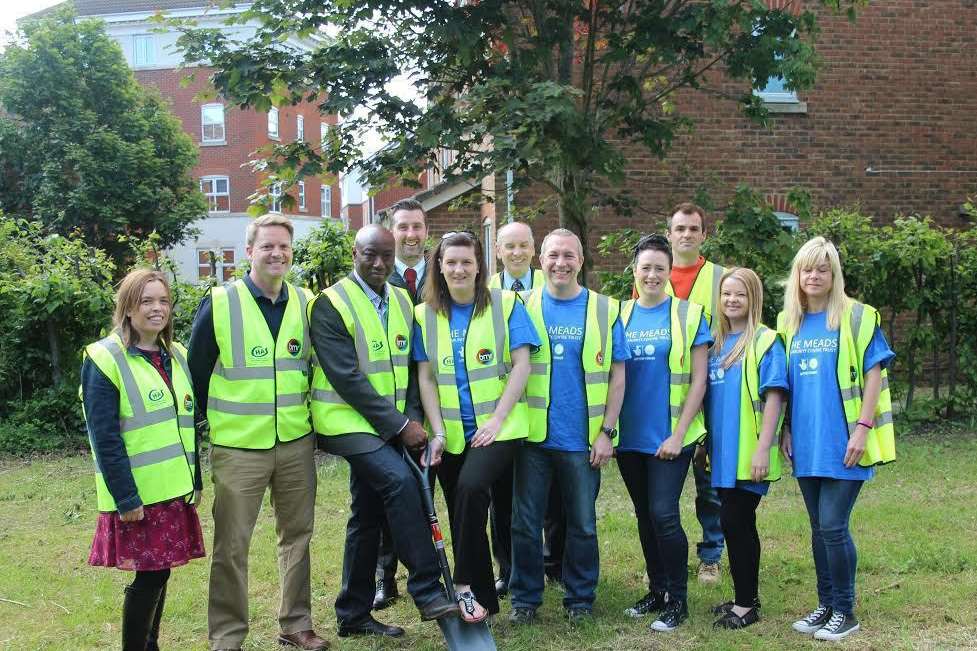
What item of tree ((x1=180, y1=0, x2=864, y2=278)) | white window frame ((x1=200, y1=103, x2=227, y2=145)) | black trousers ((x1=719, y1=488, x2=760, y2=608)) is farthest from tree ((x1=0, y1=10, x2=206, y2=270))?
black trousers ((x1=719, y1=488, x2=760, y2=608))

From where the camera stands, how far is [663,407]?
481 centimetres

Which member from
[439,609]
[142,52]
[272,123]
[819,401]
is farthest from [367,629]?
[142,52]

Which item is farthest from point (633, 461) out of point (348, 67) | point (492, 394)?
point (348, 67)

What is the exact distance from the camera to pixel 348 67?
284 inches

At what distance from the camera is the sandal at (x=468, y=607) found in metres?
4.38

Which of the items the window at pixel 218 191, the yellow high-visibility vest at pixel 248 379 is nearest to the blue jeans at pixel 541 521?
the yellow high-visibility vest at pixel 248 379

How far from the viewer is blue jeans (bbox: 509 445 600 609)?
15.6 feet

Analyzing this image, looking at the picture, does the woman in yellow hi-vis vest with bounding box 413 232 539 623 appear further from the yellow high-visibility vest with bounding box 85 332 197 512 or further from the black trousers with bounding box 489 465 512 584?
the yellow high-visibility vest with bounding box 85 332 197 512

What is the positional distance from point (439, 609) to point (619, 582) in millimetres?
1623

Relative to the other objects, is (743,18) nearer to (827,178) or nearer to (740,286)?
(740,286)

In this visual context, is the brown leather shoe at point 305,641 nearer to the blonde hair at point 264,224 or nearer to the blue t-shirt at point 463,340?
the blue t-shirt at point 463,340

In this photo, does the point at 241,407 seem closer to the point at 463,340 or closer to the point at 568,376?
the point at 463,340

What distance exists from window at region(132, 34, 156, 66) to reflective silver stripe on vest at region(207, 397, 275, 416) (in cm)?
4188

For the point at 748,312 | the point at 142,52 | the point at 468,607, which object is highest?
the point at 142,52
